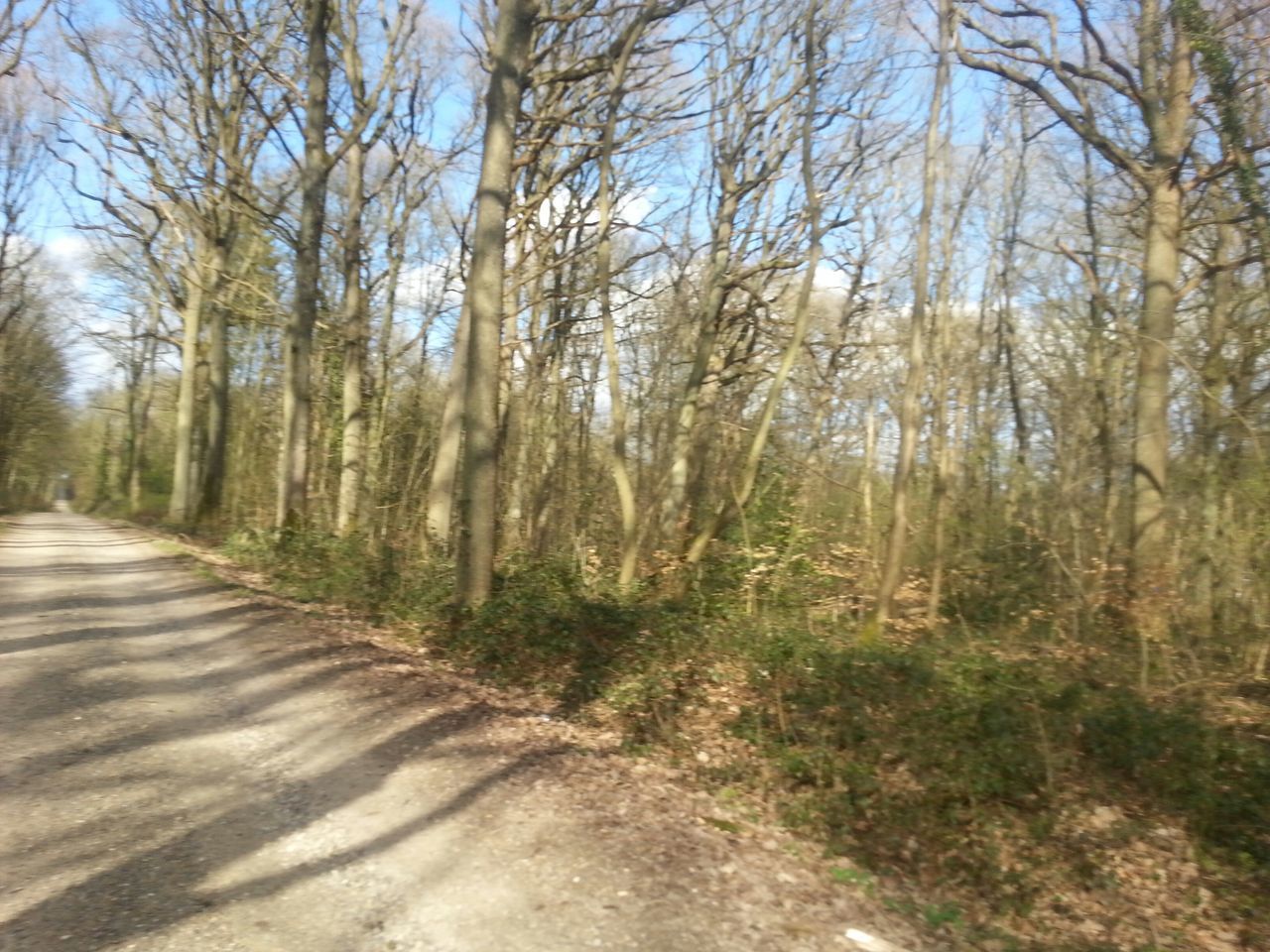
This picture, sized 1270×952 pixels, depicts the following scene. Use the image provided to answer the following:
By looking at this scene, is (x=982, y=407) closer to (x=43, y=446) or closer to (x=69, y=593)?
(x=69, y=593)

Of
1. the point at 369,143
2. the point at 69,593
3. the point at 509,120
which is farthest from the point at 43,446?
the point at 509,120

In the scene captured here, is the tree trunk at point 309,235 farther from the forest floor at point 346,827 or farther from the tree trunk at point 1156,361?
the tree trunk at point 1156,361

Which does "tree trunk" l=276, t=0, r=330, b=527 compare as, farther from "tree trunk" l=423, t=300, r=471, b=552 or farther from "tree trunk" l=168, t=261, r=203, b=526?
"tree trunk" l=168, t=261, r=203, b=526

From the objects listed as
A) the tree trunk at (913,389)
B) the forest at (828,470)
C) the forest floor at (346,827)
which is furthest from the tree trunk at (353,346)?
the tree trunk at (913,389)

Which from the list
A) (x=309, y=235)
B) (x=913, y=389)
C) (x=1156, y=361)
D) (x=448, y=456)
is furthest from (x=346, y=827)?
(x=309, y=235)

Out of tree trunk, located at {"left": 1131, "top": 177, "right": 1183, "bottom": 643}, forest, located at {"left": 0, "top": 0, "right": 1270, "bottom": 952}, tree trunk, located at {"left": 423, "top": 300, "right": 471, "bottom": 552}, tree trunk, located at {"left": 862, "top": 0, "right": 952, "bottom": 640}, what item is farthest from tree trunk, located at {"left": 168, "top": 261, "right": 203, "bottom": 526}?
tree trunk, located at {"left": 1131, "top": 177, "right": 1183, "bottom": 643}

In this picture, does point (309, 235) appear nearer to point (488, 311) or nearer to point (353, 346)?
point (353, 346)

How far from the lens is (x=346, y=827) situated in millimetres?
5523

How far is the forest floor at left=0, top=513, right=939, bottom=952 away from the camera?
442 cm

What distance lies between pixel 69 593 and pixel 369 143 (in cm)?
1121

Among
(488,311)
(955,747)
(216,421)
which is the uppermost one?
(488,311)

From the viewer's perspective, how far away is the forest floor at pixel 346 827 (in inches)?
174

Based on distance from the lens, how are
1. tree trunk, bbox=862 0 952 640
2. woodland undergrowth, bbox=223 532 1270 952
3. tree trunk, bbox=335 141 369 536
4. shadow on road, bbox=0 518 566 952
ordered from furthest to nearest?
1. tree trunk, bbox=335 141 369 536
2. tree trunk, bbox=862 0 952 640
3. woodland undergrowth, bbox=223 532 1270 952
4. shadow on road, bbox=0 518 566 952

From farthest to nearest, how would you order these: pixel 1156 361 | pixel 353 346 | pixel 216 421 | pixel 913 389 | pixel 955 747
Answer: pixel 216 421, pixel 353 346, pixel 1156 361, pixel 913 389, pixel 955 747
